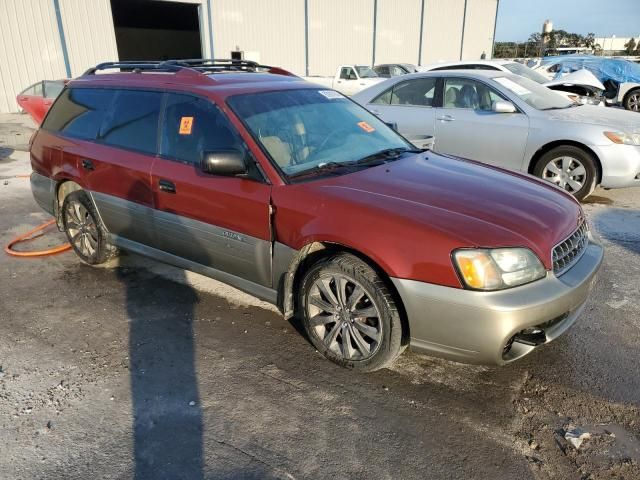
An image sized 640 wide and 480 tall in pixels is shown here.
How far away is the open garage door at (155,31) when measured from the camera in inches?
1117

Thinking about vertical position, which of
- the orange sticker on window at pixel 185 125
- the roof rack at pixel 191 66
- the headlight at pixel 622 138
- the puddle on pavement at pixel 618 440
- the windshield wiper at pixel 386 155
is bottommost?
Answer: the puddle on pavement at pixel 618 440

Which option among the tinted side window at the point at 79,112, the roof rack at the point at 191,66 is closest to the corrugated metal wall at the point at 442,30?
the roof rack at the point at 191,66

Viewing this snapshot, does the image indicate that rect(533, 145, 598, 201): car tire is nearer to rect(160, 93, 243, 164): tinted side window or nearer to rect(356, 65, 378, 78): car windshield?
rect(160, 93, 243, 164): tinted side window

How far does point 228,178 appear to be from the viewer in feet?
10.8

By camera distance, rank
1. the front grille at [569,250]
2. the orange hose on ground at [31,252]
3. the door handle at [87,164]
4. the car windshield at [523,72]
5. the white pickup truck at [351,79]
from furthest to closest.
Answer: the white pickup truck at [351,79]
the car windshield at [523,72]
the orange hose on ground at [31,252]
the door handle at [87,164]
the front grille at [569,250]

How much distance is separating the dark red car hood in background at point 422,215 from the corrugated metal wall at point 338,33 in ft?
80.6

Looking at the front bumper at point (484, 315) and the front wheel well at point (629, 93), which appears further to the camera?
the front wheel well at point (629, 93)

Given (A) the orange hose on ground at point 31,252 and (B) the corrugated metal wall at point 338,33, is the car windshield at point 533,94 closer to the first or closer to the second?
(A) the orange hose on ground at point 31,252

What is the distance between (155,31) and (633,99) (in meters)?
30.6

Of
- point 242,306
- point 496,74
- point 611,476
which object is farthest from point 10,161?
point 611,476

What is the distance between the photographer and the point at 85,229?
181 inches

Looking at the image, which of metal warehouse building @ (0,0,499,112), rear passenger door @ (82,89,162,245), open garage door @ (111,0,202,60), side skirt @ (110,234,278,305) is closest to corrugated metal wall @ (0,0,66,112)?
metal warehouse building @ (0,0,499,112)

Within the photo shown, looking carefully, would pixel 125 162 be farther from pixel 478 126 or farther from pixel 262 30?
pixel 262 30

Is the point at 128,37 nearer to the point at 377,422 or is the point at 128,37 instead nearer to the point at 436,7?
the point at 436,7
